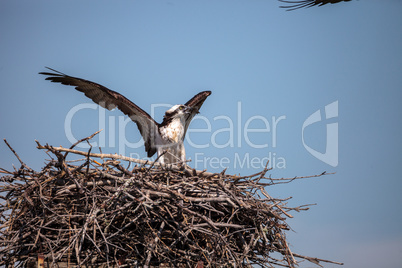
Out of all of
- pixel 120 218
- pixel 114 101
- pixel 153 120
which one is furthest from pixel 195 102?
pixel 120 218

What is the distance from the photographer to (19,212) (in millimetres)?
6273

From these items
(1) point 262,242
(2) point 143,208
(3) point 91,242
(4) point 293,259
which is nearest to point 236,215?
(1) point 262,242

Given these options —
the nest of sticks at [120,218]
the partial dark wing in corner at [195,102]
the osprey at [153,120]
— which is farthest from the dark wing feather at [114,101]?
the nest of sticks at [120,218]

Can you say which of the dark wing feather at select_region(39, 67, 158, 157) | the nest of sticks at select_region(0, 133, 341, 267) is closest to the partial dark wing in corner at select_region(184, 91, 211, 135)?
the dark wing feather at select_region(39, 67, 158, 157)

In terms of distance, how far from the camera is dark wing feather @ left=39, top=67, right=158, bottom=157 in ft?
25.3

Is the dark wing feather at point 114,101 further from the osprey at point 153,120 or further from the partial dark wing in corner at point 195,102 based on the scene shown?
the partial dark wing in corner at point 195,102

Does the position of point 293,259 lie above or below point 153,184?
below

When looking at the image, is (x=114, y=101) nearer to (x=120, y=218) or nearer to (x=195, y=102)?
(x=195, y=102)

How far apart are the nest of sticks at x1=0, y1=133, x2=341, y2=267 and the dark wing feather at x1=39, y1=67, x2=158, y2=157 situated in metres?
1.66

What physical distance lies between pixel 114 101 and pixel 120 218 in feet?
8.26

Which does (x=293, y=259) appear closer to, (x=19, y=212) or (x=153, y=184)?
(x=153, y=184)

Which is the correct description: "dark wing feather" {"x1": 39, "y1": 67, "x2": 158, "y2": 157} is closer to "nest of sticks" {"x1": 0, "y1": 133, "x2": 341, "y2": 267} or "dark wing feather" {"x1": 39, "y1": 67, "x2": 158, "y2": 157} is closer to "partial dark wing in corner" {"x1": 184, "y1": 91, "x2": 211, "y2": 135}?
"partial dark wing in corner" {"x1": 184, "y1": 91, "x2": 211, "y2": 135}

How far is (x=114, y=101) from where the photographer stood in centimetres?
799

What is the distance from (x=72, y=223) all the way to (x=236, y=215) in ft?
7.23
